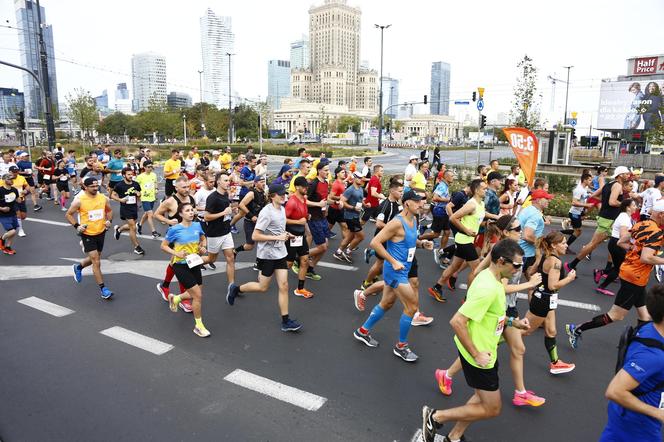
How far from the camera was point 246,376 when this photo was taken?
469cm

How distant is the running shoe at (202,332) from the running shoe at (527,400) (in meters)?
3.55

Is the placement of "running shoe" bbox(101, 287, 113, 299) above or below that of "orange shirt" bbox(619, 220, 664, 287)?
below

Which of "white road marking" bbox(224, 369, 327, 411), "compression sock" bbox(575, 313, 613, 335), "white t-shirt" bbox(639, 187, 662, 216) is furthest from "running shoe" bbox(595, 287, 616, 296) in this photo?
"white road marking" bbox(224, 369, 327, 411)

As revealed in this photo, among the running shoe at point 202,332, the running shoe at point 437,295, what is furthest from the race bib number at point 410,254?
the running shoe at point 202,332

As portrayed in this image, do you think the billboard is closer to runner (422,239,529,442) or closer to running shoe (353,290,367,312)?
running shoe (353,290,367,312)

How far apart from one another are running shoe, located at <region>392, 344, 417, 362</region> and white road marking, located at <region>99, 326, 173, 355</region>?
2.64 metres

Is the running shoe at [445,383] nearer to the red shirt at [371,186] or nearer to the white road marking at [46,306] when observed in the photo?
the white road marking at [46,306]

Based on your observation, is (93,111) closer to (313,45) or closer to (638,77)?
(638,77)

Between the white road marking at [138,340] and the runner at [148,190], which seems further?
the runner at [148,190]

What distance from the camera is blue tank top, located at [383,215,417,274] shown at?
16.1 ft

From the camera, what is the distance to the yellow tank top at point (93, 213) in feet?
22.0

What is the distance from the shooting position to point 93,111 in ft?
153

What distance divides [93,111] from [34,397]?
49.2 metres

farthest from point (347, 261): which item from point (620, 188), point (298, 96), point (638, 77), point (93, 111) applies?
point (298, 96)
